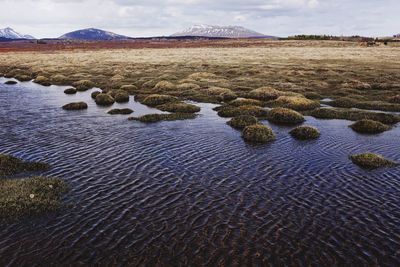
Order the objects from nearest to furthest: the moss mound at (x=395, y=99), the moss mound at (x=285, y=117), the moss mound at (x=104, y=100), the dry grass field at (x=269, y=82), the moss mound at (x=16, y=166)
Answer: the moss mound at (x=16, y=166)
the moss mound at (x=285, y=117)
the moss mound at (x=395, y=99)
the moss mound at (x=104, y=100)
the dry grass field at (x=269, y=82)

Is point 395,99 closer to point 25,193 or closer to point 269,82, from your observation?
point 269,82

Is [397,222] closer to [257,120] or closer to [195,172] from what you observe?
[195,172]

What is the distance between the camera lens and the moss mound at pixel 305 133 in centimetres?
2825

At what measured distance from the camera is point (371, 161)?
21422 millimetres

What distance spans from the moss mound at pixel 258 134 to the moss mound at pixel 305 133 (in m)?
2.46

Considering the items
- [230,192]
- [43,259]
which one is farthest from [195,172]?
[43,259]

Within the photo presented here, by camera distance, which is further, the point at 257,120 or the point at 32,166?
the point at 257,120

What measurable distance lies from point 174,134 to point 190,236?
1690cm

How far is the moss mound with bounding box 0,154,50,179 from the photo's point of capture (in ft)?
62.7

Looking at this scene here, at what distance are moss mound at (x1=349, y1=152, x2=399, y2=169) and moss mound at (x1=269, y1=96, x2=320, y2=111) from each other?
62.7 ft

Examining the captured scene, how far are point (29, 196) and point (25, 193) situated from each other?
0.45 metres

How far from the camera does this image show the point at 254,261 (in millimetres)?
11625

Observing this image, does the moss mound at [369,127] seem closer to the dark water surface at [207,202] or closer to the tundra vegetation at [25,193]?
the dark water surface at [207,202]

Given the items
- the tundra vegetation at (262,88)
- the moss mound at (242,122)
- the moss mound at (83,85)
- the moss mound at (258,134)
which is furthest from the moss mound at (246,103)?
the moss mound at (83,85)
